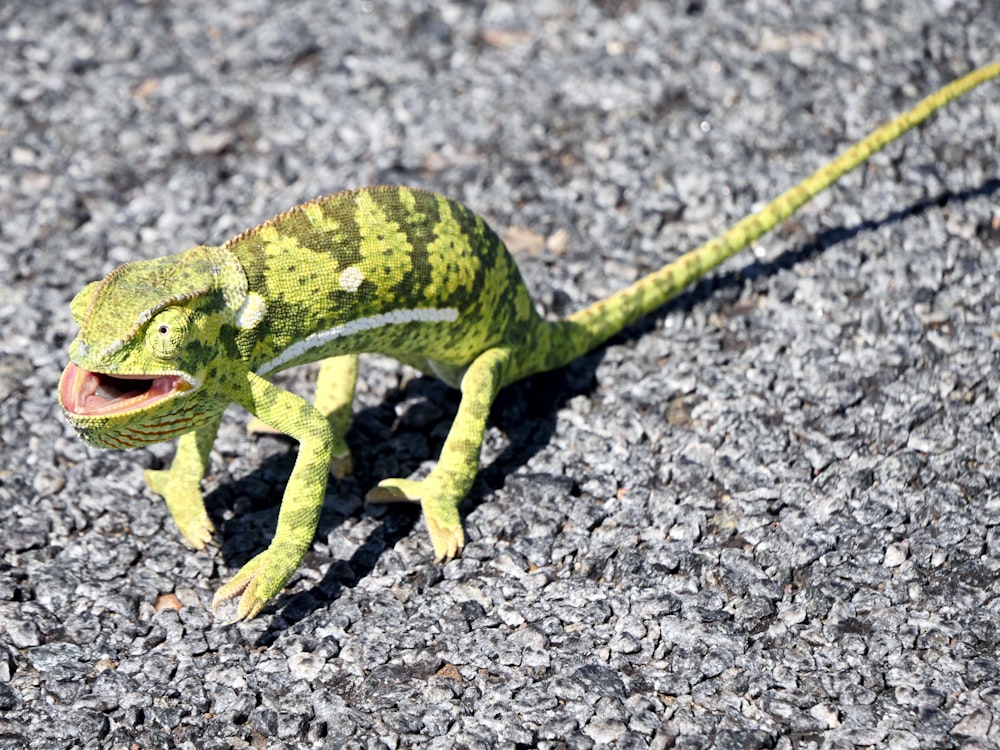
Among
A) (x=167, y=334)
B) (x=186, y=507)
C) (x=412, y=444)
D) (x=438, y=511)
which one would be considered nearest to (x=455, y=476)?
(x=438, y=511)

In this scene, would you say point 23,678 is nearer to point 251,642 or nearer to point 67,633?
point 67,633

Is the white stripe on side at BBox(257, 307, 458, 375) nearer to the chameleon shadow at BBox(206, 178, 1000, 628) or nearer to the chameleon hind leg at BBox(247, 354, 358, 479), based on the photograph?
the chameleon hind leg at BBox(247, 354, 358, 479)

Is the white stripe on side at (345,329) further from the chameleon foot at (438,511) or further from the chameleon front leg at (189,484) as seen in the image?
the chameleon foot at (438,511)

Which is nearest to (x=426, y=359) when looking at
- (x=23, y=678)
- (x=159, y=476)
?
(x=159, y=476)

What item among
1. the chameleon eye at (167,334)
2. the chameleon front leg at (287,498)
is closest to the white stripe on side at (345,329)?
the chameleon front leg at (287,498)

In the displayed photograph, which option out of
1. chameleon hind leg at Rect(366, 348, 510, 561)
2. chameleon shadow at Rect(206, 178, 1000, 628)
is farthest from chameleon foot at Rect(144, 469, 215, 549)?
chameleon hind leg at Rect(366, 348, 510, 561)

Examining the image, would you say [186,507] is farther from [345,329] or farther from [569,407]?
[569,407]

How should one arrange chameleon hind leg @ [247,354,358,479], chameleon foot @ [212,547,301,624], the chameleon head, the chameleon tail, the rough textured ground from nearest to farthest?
1. the chameleon head
2. the rough textured ground
3. chameleon foot @ [212,547,301,624]
4. chameleon hind leg @ [247,354,358,479]
5. the chameleon tail
